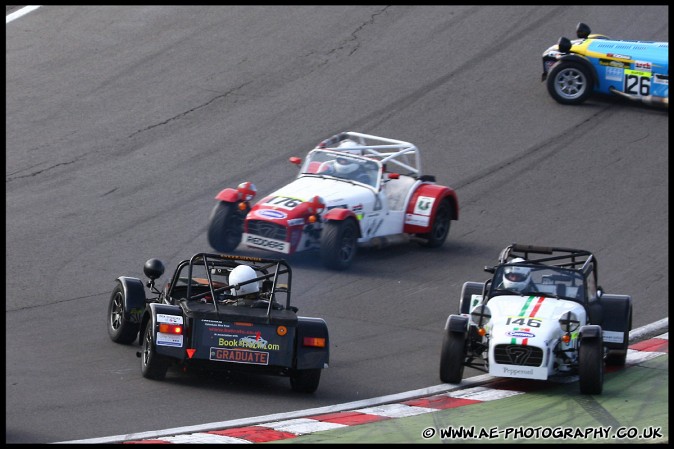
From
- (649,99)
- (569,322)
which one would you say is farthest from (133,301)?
(649,99)

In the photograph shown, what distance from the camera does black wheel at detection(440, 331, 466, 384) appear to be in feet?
38.9

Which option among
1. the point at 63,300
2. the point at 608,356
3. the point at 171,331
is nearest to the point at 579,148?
the point at 608,356

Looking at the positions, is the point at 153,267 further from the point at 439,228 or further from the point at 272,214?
the point at 439,228

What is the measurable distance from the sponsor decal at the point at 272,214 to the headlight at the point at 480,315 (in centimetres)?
448

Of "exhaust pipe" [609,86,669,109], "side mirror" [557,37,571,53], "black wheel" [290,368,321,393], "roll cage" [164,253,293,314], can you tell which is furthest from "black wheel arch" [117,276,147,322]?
"exhaust pipe" [609,86,669,109]

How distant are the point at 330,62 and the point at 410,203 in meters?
8.19

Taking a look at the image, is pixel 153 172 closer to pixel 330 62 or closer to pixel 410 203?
pixel 410 203

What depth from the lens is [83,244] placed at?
55.0 feet

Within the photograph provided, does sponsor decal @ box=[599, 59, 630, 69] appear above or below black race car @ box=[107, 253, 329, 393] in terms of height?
above

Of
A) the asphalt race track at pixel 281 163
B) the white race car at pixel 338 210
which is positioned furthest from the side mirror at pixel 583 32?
the white race car at pixel 338 210

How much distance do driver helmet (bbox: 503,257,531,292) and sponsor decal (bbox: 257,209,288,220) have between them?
14.1ft

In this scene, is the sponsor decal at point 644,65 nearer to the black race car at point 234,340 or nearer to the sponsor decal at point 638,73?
the sponsor decal at point 638,73

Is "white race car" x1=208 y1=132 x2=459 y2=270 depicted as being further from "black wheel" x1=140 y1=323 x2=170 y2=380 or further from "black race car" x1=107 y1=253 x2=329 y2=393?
"black wheel" x1=140 y1=323 x2=170 y2=380

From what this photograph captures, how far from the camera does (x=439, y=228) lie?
704 inches
